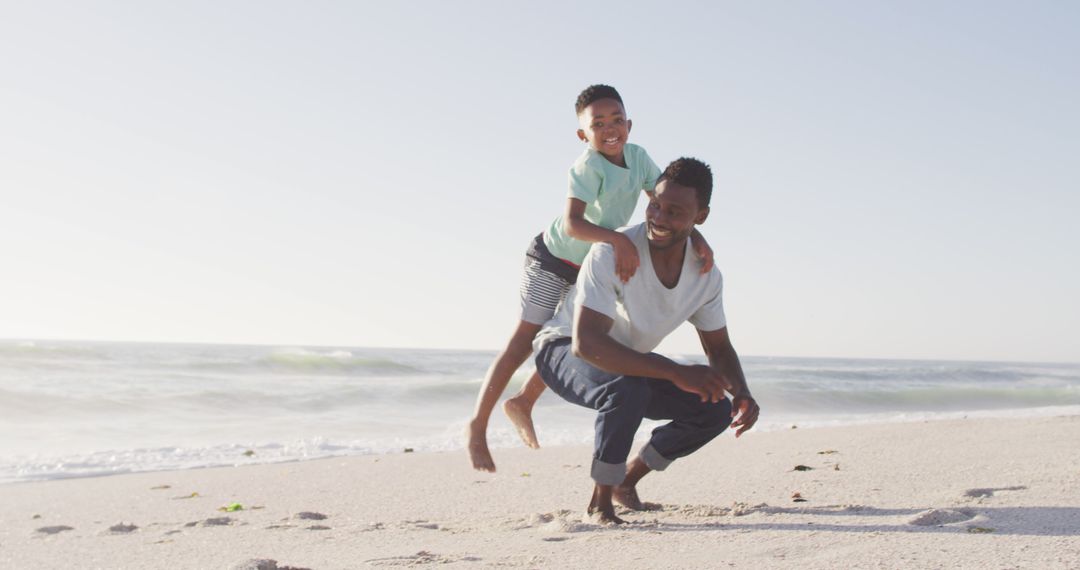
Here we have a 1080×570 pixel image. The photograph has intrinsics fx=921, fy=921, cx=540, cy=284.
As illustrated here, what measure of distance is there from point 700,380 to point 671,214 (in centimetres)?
57

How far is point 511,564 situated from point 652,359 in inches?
30.5

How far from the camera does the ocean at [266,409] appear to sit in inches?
274

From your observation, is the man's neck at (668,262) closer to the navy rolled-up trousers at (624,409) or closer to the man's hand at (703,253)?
the man's hand at (703,253)

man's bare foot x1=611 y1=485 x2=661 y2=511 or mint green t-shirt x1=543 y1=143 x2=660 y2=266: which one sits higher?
mint green t-shirt x1=543 y1=143 x2=660 y2=266

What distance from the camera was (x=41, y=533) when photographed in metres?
3.84

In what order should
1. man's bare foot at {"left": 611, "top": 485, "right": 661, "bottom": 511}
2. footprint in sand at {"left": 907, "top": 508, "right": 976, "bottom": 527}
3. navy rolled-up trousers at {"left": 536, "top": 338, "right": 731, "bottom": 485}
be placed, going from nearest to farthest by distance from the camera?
footprint in sand at {"left": 907, "top": 508, "right": 976, "bottom": 527} < navy rolled-up trousers at {"left": 536, "top": 338, "right": 731, "bottom": 485} < man's bare foot at {"left": 611, "top": 485, "right": 661, "bottom": 511}

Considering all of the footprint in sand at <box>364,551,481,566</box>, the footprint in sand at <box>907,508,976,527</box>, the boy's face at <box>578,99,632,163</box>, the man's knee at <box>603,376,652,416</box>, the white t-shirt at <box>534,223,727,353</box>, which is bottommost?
the footprint in sand at <box>364,551,481,566</box>

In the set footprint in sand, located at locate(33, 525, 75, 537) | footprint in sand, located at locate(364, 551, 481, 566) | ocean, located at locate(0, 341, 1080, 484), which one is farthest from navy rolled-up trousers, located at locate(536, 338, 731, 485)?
ocean, located at locate(0, 341, 1080, 484)

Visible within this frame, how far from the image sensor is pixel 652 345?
10.6 ft

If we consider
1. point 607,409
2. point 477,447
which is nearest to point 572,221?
point 607,409

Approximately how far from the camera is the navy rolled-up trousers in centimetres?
304

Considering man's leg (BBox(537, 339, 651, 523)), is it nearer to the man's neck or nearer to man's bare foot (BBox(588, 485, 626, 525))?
man's bare foot (BBox(588, 485, 626, 525))

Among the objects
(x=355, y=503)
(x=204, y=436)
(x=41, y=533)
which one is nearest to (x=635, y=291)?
(x=355, y=503)

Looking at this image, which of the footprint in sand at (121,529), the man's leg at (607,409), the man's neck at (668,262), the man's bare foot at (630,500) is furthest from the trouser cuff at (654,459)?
the footprint in sand at (121,529)
